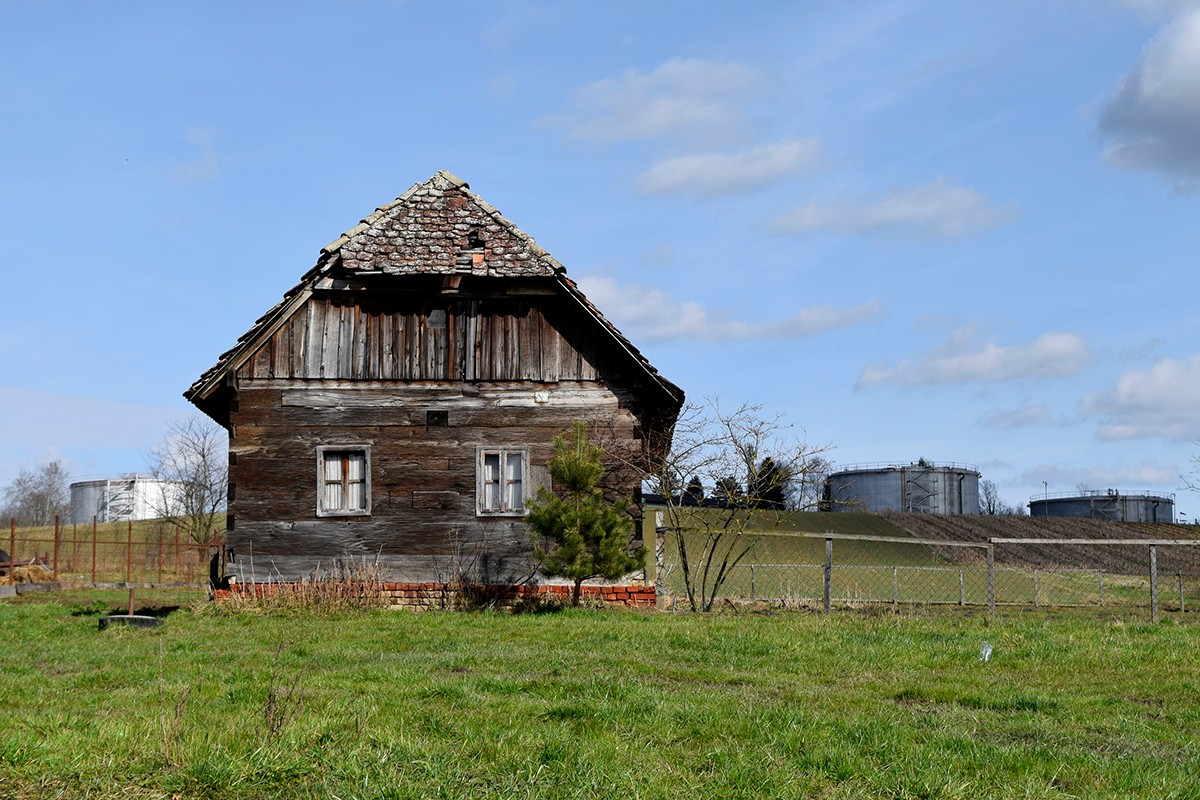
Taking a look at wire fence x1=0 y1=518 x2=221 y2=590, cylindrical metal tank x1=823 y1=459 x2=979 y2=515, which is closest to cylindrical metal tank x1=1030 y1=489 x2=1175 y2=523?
cylindrical metal tank x1=823 y1=459 x2=979 y2=515

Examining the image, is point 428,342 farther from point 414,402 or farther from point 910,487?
point 910,487

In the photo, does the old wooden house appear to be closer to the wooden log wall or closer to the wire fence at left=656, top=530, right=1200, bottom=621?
the wooden log wall

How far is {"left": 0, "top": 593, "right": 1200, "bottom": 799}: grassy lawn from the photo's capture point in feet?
21.2

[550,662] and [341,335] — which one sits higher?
[341,335]

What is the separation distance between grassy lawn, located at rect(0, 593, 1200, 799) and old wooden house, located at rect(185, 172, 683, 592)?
193 inches

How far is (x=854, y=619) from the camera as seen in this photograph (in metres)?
16.6

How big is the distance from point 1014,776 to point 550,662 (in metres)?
5.81

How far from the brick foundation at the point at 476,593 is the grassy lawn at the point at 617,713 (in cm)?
453

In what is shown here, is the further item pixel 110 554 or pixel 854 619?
pixel 110 554

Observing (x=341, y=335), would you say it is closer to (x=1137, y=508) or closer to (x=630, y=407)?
(x=630, y=407)

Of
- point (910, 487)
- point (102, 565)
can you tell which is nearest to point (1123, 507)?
point (910, 487)

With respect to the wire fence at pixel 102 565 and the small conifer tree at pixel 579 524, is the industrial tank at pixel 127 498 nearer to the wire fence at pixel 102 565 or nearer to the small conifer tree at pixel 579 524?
the wire fence at pixel 102 565

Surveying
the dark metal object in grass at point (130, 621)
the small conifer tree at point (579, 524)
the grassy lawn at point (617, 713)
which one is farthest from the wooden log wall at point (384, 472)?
the grassy lawn at point (617, 713)

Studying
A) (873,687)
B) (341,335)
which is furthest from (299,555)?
(873,687)
